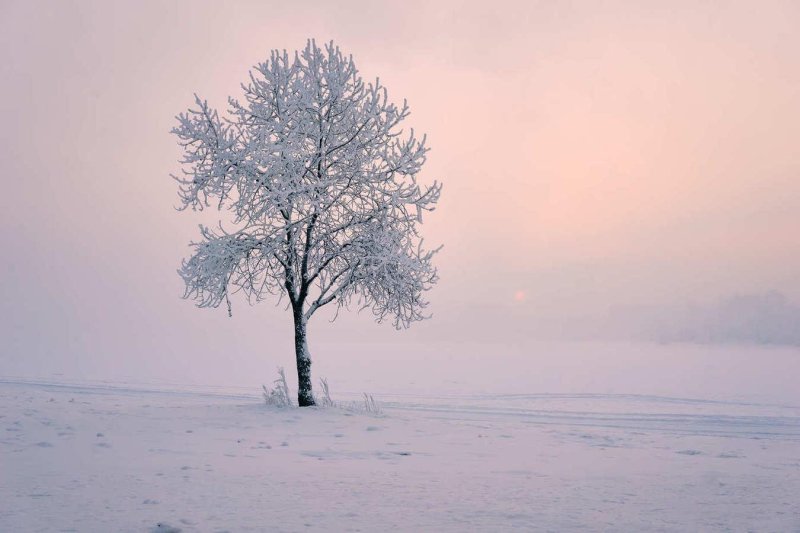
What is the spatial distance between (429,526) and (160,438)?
256 inches

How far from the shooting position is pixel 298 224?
1584 cm

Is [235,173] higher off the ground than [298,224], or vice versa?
[235,173]

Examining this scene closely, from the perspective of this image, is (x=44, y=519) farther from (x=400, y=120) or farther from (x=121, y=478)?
(x=400, y=120)

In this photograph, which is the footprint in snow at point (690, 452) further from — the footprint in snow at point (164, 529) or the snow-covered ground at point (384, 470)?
the footprint in snow at point (164, 529)

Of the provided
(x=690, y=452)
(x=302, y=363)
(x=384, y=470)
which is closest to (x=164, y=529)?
(x=384, y=470)

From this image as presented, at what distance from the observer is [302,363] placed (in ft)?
52.4

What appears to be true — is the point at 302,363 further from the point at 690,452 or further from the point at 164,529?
the point at 164,529

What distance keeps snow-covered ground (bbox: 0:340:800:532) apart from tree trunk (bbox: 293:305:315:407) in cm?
107

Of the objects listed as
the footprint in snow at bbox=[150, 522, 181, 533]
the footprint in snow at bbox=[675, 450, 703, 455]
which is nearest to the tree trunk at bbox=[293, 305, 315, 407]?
the footprint in snow at bbox=[675, 450, 703, 455]

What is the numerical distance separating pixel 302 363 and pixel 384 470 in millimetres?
8201

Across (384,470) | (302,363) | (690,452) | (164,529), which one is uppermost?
(302,363)

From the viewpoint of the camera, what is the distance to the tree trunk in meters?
15.8

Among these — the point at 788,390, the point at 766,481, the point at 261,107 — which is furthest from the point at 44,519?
the point at 788,390

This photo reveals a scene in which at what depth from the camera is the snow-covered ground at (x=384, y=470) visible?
569 cm
